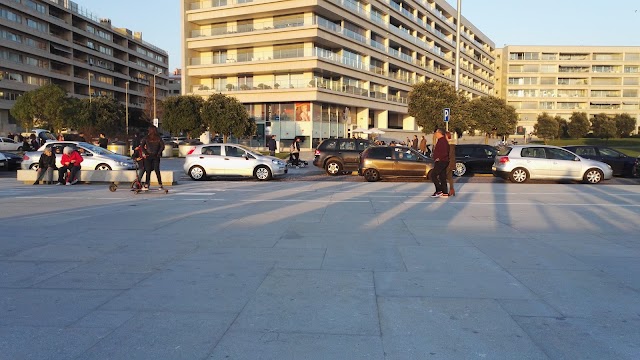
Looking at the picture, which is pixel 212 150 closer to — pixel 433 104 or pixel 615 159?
pixel 615 159

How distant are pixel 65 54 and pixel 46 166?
6876 cm

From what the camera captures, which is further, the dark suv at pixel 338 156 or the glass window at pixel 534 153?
the dark suv at pixel 338 156

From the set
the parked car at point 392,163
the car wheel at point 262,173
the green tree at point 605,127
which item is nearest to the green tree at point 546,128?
the green tree at point 605,127

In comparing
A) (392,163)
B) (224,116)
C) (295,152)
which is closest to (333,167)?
(392,163)

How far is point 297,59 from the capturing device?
156 feet

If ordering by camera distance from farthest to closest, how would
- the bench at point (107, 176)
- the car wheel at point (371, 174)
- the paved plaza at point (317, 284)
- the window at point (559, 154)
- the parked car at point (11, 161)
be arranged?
the parked car at point (11, 161)
the car wheel at point (371, 174)
the window at point (559, 154)
the bench at point (107, 176)
the paved plaza at point (317, 284)

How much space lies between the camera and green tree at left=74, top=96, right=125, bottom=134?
5688 cm

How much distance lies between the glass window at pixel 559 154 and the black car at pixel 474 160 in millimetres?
3333

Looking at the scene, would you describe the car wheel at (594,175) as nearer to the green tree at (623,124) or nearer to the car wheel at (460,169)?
the car wheel at (460,169)

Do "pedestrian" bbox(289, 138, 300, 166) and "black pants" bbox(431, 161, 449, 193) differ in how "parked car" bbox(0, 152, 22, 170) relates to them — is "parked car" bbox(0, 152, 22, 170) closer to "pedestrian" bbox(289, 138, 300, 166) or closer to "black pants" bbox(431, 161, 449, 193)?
"pedestrian" bbox(289, 138, 300, 166)

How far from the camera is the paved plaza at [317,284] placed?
3.79 meters

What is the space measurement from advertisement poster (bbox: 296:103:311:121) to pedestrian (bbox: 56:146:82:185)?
34.0 m

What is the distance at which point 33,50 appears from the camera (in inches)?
2685

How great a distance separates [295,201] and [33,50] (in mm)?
70921
